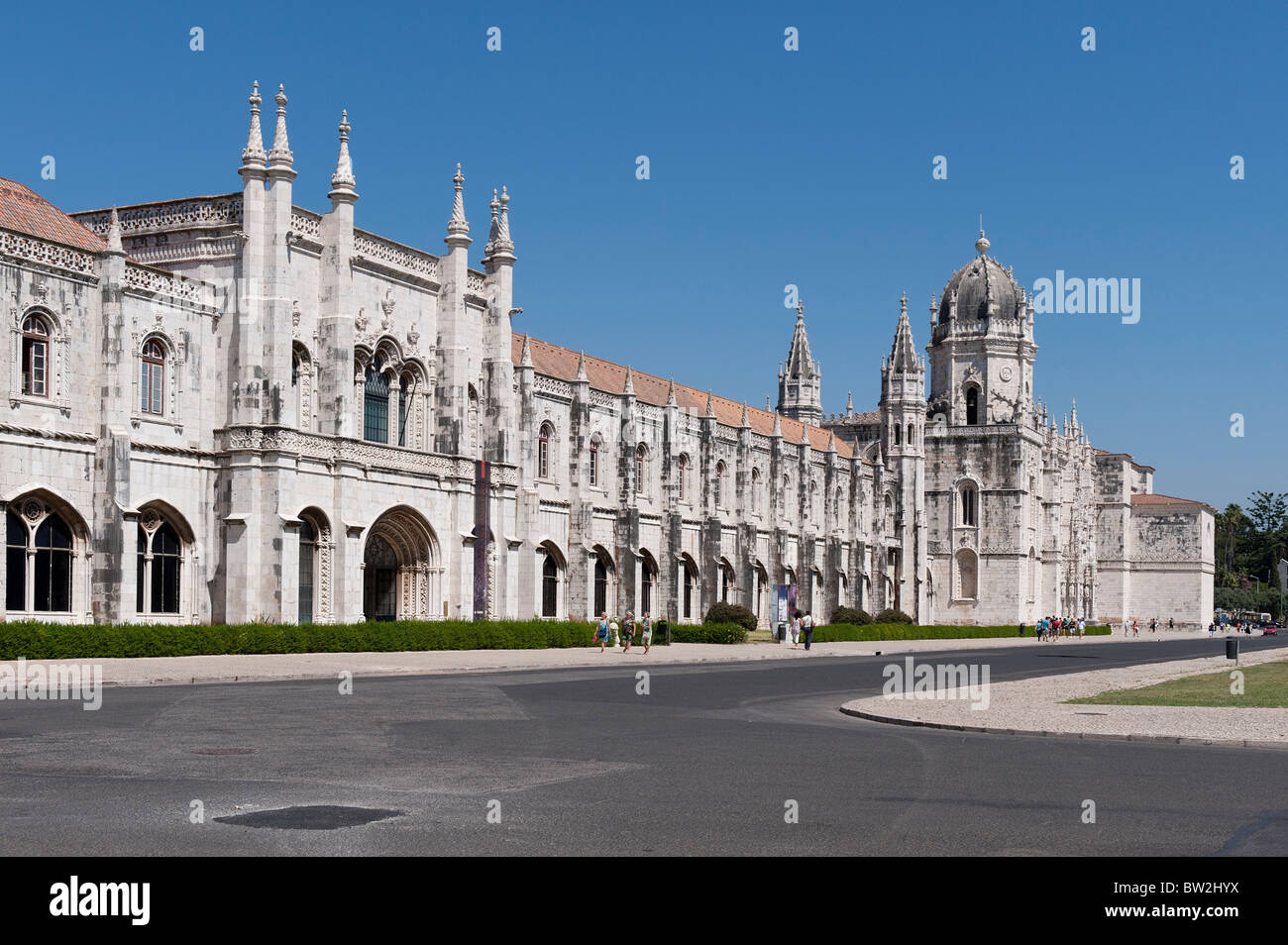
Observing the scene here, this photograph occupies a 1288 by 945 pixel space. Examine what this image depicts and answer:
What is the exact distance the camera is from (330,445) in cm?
4453

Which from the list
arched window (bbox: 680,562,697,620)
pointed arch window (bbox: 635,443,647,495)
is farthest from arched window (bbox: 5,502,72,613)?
arched window (bbox: 680,562,697,620)

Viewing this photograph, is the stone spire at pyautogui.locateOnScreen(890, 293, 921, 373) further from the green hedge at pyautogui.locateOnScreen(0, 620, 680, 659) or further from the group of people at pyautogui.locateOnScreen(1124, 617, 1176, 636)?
the green hedge at pyautogui.locateOnScreen(0, 620, 680, 659)

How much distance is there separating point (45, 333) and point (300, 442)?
8.20m

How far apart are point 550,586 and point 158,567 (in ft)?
70.4

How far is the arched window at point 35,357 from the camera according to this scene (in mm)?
36594

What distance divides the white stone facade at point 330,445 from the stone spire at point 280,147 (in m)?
0.08

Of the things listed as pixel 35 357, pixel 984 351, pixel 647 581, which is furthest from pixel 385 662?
pixel 984 351

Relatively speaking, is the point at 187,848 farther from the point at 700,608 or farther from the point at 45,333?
the point at 700,608

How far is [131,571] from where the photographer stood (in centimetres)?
3800

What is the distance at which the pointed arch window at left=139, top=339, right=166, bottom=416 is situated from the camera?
132 feet

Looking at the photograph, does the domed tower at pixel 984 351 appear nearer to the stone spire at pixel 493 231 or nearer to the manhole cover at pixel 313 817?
the stone spire at pixel 493 231

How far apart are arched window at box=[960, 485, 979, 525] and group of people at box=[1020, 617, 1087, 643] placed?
28.8 ft

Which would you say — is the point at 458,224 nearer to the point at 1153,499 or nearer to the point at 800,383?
the point at 800,383

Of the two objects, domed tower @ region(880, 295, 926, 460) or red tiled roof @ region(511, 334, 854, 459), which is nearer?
red tiled roof @ region(511, 334, 854, 459)
